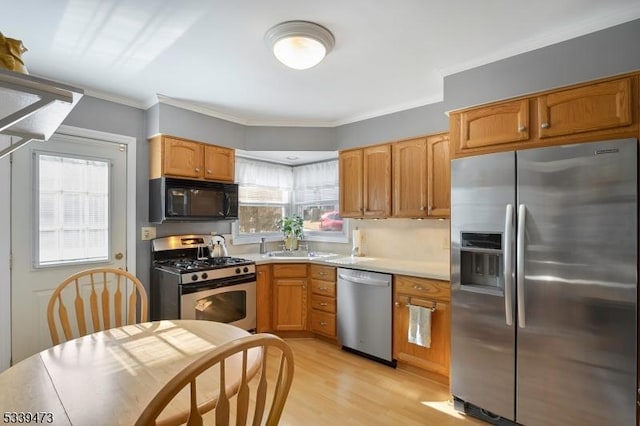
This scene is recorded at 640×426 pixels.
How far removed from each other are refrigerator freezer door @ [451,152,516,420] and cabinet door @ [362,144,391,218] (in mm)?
973

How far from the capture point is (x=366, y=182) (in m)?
3.33

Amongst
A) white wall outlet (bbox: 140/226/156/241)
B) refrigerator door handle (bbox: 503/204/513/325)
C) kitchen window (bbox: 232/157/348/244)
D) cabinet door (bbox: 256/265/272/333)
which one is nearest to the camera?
refrigerator door handle (bbox: 503/204/513/325)

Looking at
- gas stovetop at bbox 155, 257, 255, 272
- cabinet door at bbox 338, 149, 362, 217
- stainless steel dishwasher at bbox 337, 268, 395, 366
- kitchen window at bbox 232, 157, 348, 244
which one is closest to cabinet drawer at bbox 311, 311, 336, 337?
stainless steel dishwasher at bbox 337, 268, 395, 366

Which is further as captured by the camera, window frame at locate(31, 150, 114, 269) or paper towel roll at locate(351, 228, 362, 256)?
paper towel roll at locate(351, 228, 362, 256)

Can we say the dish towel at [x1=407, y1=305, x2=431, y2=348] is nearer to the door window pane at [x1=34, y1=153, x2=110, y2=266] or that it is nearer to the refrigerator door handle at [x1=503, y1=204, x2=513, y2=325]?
the refrigerator door handle at [x1=503, y1=204, x2=513, y2=325]

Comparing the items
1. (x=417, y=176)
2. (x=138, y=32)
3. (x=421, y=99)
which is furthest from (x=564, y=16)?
(x=138, y=32)

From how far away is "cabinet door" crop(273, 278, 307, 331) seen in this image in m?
3.36

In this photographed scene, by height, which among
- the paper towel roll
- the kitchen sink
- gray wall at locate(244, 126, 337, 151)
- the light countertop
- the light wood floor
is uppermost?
gray wall at locate(244, 126, 337, 151)

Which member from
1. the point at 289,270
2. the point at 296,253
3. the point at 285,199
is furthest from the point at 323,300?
the point at 285,199

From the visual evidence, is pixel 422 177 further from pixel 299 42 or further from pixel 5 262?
pixel 5 262

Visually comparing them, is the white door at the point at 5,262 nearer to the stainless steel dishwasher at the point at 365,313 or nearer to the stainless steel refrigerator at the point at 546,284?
the stainless steel dishwasher at the point at 365,313

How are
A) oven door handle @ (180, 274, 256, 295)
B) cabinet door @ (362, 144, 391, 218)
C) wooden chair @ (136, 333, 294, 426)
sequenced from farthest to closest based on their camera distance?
cabinet door @ (362, 144, 391, 218)
oven door handle @ (180, 274, 256, 295)
wooden chair @ (136, 333, 294, 426)

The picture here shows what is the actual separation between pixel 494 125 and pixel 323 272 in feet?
6.65

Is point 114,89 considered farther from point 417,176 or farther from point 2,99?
point 417,176
